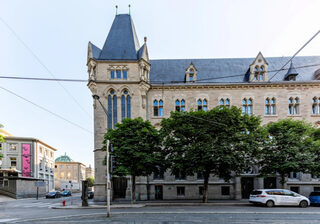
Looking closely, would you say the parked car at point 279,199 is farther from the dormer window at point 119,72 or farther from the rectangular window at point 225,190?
the dormer window at point 119,72

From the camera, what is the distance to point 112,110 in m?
29.1

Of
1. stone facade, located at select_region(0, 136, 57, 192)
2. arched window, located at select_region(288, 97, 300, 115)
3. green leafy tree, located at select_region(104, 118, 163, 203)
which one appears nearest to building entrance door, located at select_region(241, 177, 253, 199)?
arched window, located at select_region(288, 97, 300, 115)

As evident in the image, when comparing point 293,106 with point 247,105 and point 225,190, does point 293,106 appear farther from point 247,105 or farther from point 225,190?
point 225,190

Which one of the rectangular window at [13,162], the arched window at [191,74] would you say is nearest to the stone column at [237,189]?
the arched window at [191,74]

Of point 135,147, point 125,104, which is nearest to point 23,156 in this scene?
point 125,104

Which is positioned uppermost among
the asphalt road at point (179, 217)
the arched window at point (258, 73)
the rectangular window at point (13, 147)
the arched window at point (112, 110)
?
the arched window at point (258, 73)

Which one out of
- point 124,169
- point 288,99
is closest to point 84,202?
point 124,169

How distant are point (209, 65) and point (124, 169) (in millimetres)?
22305

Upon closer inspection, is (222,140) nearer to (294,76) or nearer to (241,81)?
(241,81)

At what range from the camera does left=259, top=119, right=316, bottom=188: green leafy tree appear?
22.5 metres

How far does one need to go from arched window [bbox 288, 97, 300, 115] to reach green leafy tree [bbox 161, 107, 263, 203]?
38.5 ft

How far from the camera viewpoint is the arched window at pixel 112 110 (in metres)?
29.0

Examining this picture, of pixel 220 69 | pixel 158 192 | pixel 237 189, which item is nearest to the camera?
pixel 237 189

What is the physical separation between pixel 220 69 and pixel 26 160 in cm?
4630
